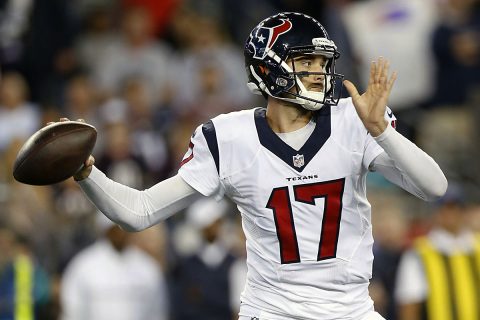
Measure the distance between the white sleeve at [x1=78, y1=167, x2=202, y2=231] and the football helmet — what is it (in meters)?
0.55

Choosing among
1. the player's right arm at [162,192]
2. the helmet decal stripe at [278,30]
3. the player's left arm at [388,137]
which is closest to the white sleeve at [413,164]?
the player's left arm at [388,137]

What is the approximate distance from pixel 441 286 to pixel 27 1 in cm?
548

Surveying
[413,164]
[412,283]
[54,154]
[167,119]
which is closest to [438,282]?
[412,283]

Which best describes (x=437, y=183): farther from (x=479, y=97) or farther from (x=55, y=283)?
(x=479, y=97)

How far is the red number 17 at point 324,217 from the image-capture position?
15.9ft

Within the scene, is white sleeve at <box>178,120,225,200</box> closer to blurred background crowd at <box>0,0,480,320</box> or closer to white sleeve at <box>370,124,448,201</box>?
white sleeve at <box>370,124,448,201</box>

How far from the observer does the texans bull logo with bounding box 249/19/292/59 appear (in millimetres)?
5004

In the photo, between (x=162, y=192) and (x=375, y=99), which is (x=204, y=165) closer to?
(x=162, y=192)

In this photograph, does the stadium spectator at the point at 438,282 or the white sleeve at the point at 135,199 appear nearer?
the white sleeve at the point at 135,199

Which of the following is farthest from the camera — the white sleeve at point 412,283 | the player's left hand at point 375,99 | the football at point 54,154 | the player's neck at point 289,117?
the white sleeve at point 412,283

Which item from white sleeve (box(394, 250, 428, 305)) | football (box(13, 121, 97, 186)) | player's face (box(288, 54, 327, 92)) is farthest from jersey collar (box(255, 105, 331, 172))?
white sleeve (box(394, 250, 428, 305))

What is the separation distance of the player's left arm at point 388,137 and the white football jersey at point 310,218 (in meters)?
0.17

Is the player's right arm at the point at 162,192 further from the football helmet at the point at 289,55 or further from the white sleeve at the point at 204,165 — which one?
the football helmet at the point at 289,55

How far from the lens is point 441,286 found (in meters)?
8.39
